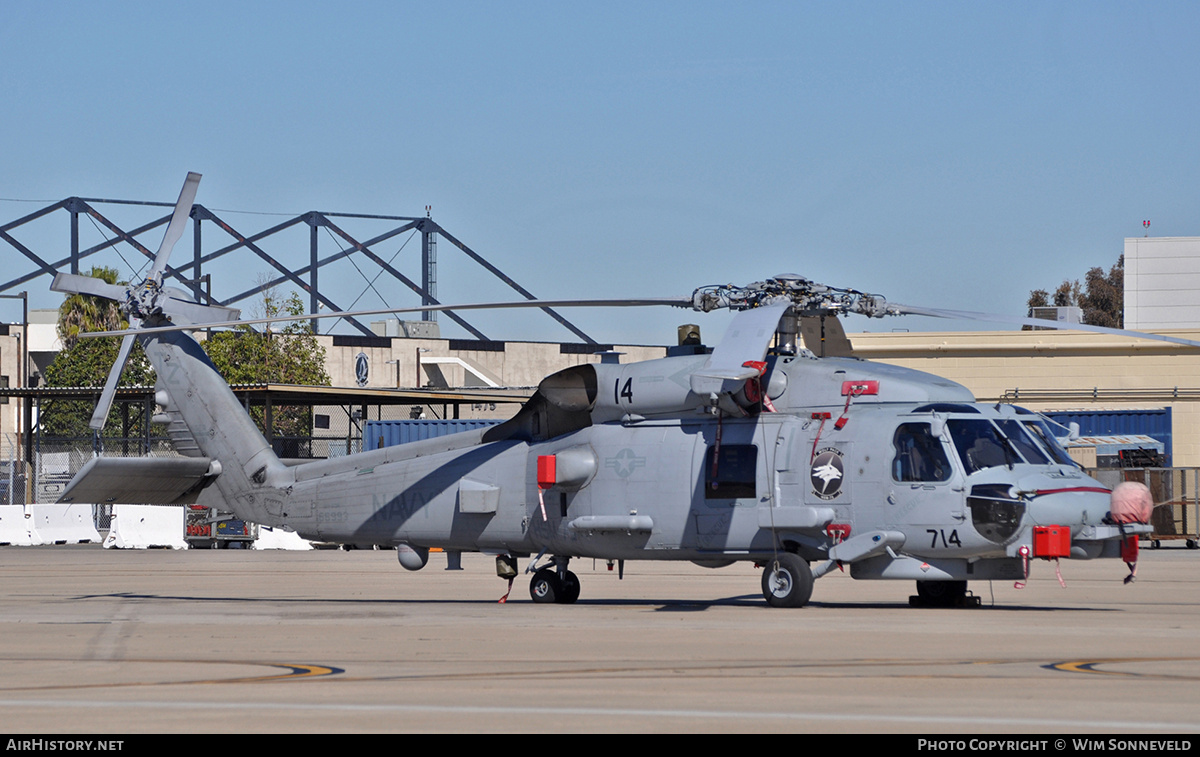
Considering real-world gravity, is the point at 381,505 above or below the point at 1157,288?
below

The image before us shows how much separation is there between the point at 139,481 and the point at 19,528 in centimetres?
2386

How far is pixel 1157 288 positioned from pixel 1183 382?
14.6 metres

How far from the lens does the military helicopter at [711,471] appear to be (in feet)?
56.4

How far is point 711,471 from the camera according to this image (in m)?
18.7

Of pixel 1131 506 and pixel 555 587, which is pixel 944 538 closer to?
pixel 1131 506

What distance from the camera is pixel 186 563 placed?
32.7 metres

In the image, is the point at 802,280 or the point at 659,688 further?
the point at 802,280

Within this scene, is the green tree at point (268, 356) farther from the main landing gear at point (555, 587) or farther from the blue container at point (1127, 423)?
the main landing gear at point (555, 587)

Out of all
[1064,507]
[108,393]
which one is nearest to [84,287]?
[108,393]

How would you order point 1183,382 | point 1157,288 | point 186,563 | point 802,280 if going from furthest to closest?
point 1157,288
point 1183,382
point 186,563
point 802,280

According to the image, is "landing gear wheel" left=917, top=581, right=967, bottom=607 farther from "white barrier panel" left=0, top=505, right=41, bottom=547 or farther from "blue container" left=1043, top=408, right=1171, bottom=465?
"white barrier panel" left=0, top=505, right=41, bottom=547

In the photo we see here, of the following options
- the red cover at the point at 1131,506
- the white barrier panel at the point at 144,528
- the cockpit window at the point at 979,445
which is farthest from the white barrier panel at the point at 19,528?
the red cover at the point at 1131,506

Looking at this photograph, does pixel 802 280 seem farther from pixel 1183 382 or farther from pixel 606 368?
pixel 1183 382
